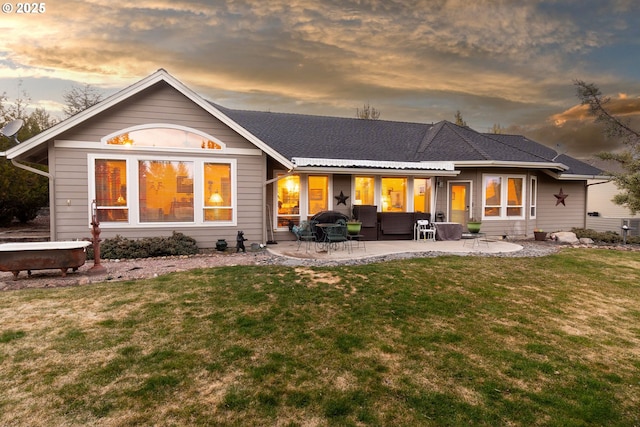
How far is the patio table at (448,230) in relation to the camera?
12.5m

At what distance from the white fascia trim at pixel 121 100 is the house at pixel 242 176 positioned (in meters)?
0.03

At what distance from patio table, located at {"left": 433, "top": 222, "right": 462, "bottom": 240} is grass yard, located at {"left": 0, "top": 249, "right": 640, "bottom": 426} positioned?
5.84 metres

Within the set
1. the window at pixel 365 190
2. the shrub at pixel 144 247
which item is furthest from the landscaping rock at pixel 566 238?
the shrub at pixel 144 247

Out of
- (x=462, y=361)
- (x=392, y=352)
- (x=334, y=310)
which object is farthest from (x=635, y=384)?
→ (x=334, y=310)

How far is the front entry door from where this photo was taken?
1376cm

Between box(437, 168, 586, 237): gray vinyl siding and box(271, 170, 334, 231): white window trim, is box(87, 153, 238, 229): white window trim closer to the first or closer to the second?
box(271, 170, 334, 231): white window trim

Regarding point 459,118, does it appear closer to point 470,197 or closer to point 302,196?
point 470,197

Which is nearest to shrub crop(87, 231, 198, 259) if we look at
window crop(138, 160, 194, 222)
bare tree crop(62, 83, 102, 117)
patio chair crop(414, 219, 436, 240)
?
window crop(138, 160, 194, 222)

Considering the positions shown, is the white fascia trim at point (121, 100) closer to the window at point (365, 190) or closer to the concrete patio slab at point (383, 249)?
the concrete patio slab at point (383, 249)

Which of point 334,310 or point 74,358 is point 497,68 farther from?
point 74,358

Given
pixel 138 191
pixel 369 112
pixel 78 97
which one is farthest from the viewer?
pixel 369 112

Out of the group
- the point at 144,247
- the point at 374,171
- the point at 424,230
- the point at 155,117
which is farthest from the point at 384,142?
the point at 144,247

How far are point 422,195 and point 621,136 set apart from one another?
10756mm

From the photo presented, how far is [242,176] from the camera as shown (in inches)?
401
